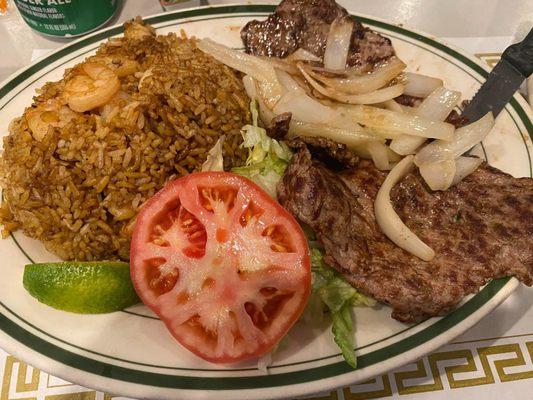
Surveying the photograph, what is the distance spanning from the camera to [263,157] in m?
2.46

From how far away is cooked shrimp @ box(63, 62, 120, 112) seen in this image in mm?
2260

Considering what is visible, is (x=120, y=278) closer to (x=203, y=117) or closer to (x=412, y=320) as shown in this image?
(x=203, y=117)

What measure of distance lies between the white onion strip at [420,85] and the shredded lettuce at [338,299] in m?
1.16

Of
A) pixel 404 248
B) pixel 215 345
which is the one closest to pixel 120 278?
pixel 215 345

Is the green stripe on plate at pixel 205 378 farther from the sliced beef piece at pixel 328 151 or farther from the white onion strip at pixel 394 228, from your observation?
the sliced beef piece at pixel 328 151

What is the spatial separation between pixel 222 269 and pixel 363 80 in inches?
55.0

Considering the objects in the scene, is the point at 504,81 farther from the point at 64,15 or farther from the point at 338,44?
the point at 64,15

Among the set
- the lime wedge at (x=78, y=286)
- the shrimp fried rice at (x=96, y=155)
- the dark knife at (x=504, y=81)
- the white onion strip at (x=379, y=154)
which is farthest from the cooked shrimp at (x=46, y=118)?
the dark knife at (x=504, y=81)

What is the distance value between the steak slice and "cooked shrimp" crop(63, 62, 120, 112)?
1.03 meters

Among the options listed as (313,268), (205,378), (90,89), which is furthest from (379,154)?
(90,89)

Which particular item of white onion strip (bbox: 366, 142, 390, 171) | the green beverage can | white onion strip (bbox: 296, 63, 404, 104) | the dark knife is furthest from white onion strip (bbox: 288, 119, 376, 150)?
the green beverage can

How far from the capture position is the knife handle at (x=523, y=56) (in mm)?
2441

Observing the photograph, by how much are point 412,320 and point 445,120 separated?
1173mm

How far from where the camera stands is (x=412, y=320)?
6.40 ft
